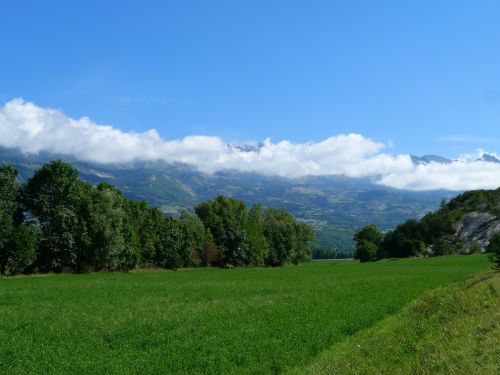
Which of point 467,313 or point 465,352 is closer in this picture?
point 465,352

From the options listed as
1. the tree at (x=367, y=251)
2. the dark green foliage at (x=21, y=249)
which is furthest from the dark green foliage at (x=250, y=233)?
the dark green foliage at (x=21, y=249)

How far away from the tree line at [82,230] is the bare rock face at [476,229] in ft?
311

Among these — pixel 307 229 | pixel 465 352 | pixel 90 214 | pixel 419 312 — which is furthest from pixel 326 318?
pixel 307 229

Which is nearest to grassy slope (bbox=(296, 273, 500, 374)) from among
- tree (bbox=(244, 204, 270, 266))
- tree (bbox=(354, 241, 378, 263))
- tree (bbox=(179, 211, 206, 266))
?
tree (bbox=(179, 211, 206, 266))

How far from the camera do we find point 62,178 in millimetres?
78750

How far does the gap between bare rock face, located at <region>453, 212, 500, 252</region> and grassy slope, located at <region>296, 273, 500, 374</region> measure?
15107 cm

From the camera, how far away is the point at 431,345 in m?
A: 19.1

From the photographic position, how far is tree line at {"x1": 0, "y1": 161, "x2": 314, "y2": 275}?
71812 millimetres

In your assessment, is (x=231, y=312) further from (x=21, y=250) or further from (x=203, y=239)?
(x=203, y=239)

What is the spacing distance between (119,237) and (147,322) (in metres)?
60.0

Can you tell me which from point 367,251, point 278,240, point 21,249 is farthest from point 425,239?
point 21,249

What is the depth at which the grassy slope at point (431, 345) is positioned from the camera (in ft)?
52.1

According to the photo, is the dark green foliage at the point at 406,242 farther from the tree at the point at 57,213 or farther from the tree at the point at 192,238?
the tree at the point at 57,213

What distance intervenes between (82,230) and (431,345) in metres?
70.0
